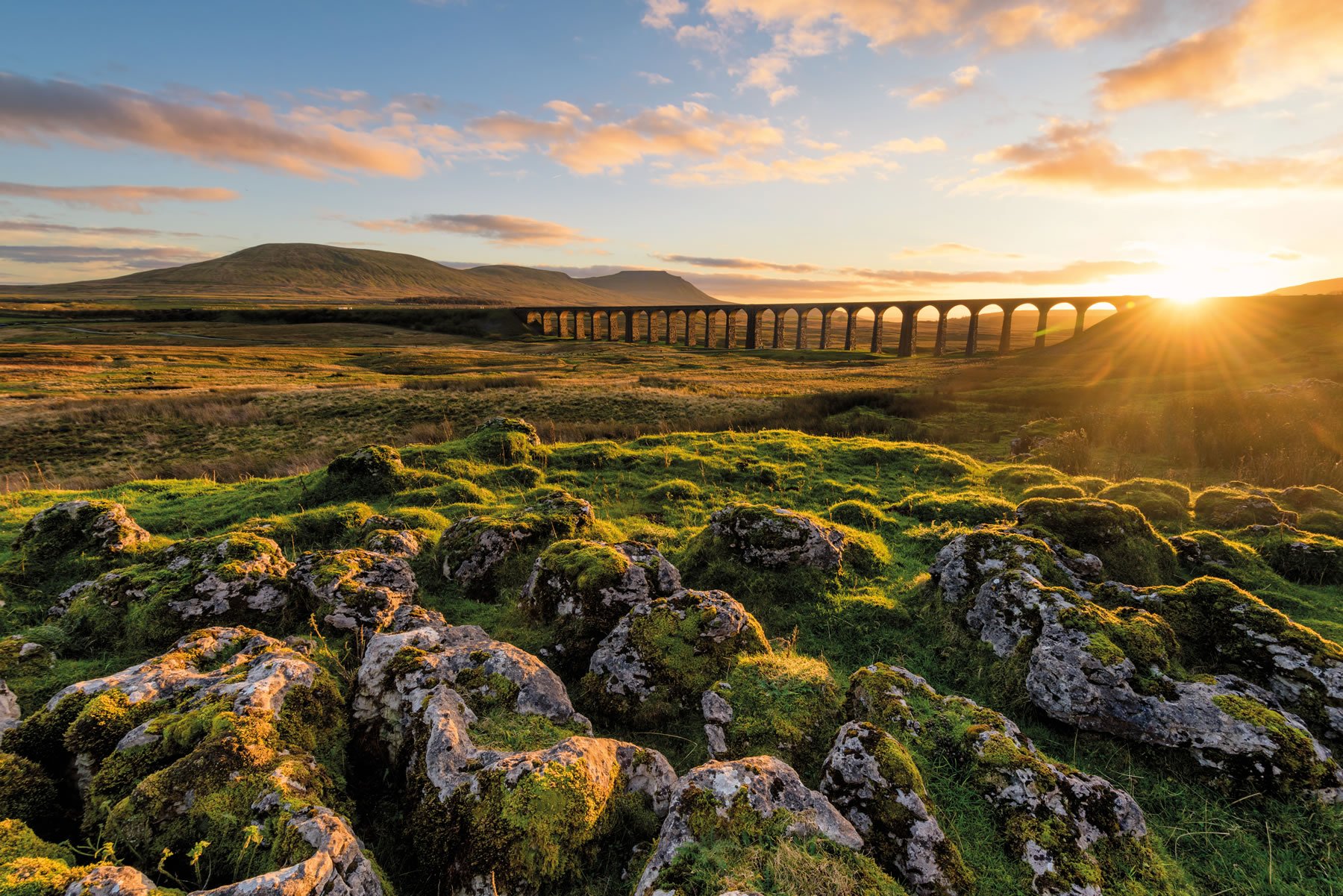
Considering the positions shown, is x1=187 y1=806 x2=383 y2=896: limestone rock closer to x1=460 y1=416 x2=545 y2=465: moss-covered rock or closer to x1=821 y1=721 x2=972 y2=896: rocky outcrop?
x1=821 y1=721 x2=972 y2=896: rocky outcrop

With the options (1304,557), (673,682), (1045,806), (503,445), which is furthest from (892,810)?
(503,445)

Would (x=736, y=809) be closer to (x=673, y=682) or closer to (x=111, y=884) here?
(x=673, y=682)

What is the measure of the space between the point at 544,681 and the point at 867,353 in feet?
363

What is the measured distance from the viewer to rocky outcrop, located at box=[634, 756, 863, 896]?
12.9 feet

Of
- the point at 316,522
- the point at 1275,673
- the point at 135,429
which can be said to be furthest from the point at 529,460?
the point at 135,429

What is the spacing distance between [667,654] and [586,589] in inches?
66.6

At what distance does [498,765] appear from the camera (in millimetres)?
4508

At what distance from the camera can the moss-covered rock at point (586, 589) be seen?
7.61m

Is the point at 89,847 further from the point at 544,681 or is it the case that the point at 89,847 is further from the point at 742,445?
the point at 742,445

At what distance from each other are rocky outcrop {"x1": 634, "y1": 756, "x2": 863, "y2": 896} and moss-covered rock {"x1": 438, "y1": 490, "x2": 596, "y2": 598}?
19.5ft

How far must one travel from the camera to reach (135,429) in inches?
1050

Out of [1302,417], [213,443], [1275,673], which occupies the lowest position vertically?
[213,443]

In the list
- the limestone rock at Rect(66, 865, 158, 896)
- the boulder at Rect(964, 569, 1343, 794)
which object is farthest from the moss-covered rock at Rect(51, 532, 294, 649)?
the boulder at Rect(964, 569, 1343, 794)

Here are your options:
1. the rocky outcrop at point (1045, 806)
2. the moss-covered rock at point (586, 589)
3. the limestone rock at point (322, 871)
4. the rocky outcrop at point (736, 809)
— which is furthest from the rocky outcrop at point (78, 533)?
the rocky outcrop at point (1045, 806)
